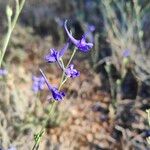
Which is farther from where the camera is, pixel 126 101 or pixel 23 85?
pixel 23 85

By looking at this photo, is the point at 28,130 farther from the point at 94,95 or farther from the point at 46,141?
the point at 94,95

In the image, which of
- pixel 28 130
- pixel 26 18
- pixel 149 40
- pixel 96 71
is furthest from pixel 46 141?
pixel 26 18

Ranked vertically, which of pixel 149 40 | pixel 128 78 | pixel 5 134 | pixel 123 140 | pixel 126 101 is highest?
pixel 149 40

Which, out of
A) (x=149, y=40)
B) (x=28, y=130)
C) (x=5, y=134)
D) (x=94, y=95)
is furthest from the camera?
(x=149, y=40)

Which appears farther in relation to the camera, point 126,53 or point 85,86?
point 85,86

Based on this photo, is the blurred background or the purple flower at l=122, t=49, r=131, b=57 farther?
the purple flower at l=122, t=49, r=131, b=57

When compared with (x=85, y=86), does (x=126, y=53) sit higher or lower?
higher

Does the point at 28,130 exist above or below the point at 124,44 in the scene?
below

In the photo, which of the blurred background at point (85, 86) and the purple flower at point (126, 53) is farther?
the purple flower at point (126, 53)
